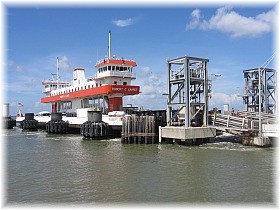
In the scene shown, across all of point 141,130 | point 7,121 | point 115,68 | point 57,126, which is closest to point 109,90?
point 115,68

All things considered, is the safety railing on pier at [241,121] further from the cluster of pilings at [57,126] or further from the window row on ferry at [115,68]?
the cluster of pilings at [57,126]

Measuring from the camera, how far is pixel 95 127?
107 feet

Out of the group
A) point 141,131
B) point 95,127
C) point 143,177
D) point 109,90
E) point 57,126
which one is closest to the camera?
point 143,177

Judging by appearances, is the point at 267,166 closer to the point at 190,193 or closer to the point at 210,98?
the point at 190,193

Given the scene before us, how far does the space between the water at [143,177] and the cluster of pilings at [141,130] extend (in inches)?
211

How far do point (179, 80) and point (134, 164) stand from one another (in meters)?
12.2

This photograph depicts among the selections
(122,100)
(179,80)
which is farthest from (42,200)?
(122,100)

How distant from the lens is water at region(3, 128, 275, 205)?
11859 mm

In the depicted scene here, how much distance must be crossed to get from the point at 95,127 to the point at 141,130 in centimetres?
643

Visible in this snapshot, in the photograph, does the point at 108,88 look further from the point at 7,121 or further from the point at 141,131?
the point at 7,121

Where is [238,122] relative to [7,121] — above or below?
above

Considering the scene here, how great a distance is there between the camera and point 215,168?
16.8 meters

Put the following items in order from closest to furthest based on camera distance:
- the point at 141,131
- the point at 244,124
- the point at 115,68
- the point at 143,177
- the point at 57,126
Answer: the point at 143,177 < the point at 244,124 < the point at 141,131 < the point at 115,68 < the point at 57,126

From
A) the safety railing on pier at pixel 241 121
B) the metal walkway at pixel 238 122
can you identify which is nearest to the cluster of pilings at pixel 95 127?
the metal walkway at pixel 238 122
